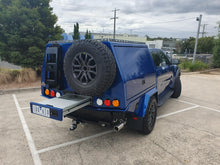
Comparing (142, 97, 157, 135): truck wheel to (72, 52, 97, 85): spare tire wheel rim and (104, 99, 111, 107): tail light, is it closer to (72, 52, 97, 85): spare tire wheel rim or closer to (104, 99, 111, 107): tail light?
(104, 99, 111, 107): tail light

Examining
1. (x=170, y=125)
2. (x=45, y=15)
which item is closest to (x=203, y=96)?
(x=170, y=125)

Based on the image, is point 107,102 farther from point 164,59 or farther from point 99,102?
point 164,59

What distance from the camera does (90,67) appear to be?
256 cm

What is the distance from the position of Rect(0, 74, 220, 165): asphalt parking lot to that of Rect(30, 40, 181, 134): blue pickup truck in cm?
39

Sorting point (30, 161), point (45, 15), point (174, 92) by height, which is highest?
point (45, 15)

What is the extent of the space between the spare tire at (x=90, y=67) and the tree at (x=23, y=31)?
20.2ft

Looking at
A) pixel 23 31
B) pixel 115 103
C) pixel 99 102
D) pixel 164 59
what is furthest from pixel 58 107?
pixel 23 31

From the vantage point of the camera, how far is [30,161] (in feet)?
8.68

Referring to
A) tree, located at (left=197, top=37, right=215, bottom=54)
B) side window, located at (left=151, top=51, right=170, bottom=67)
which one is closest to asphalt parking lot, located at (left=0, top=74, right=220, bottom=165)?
side window, located at (left=151, top=51, right=170, bottom=67)

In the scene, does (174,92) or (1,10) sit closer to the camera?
(174,92)

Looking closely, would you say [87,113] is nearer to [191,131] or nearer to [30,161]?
[30,161]

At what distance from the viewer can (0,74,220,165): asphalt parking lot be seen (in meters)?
2.73

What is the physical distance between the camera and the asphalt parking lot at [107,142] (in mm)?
2730

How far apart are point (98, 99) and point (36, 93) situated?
16.1 ft
